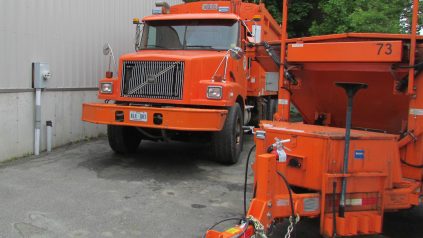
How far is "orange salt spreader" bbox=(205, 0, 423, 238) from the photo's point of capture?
394 centimetres

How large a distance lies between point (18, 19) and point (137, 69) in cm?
233

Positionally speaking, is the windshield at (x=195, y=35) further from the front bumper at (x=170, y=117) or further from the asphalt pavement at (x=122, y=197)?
the asphalt pavement at (x=122, y=197)

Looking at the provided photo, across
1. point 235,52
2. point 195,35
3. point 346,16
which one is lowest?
point 235,52

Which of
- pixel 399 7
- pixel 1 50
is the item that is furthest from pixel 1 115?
pixel 399 7

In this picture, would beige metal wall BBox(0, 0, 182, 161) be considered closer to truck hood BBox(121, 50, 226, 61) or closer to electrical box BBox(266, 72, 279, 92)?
truck hood BBox(121, 50, 226, 61)

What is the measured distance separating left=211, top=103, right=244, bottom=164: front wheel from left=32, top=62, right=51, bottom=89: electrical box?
3.40 m

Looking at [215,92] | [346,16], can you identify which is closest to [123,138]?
[215,92]

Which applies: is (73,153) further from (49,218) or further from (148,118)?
(49,218)

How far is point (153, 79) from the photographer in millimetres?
7441

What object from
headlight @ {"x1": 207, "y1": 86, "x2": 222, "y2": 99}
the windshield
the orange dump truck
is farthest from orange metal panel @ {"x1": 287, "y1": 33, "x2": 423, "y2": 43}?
the windshield

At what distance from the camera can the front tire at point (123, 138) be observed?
820cm

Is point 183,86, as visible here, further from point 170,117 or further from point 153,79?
point 170,117

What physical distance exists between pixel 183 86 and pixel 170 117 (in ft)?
2.14

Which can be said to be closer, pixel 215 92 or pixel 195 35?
pixel 215 92
